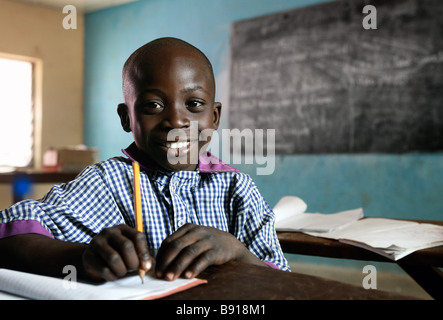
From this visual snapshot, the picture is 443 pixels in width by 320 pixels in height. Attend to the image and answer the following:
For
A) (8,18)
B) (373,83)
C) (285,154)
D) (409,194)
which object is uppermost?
(8,18)

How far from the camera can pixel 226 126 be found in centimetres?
399

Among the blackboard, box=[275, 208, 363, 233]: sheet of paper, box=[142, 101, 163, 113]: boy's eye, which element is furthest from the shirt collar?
the blackboard

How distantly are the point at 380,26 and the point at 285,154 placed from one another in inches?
47.5

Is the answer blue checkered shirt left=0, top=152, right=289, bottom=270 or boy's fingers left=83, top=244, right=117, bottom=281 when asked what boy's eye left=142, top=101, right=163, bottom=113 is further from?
boy's fingers left=83, top=244, right=117, bottom=281

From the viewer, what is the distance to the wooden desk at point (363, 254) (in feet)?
3.46

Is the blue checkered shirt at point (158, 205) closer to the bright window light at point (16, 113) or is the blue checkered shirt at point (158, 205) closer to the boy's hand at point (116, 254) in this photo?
the boy's hand at point (116, 254)

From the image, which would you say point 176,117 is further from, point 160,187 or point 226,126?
point 226,126

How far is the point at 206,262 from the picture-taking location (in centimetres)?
54

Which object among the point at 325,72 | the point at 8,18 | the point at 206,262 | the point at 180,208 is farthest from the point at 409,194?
the point at 8,18

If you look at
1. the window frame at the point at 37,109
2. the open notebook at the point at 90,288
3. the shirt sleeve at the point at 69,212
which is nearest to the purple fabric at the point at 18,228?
the shirt sleeve at the point at 69,212

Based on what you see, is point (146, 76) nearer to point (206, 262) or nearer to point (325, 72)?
point (206, 262)

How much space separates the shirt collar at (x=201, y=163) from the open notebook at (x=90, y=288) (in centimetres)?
38
